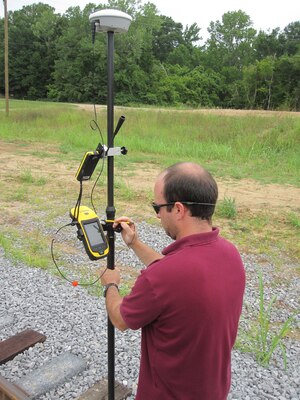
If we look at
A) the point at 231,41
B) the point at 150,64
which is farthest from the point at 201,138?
the point at 231,41

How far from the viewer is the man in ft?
4.53

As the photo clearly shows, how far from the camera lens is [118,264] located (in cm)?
493

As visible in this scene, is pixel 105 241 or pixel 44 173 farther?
pixel 44 173

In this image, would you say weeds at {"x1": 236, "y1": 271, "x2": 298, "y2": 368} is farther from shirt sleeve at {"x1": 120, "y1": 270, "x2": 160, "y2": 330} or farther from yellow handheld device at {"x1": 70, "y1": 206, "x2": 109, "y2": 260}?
shirt sleeve at {"x1": 120, "y1": 270, "x2": 160, "y2": 330}

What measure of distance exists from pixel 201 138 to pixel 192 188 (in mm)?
13394

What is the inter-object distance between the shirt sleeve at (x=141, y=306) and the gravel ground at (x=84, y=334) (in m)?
1.48

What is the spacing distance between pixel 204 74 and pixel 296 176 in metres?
45.1

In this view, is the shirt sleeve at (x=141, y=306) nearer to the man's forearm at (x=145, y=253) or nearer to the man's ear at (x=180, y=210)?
the man's ear at (x=180, y=210)

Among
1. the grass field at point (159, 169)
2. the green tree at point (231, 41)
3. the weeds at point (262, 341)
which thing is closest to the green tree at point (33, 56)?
the green tree at point (231, 41)

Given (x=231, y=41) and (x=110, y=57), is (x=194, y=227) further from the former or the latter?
(x=231, y=41)

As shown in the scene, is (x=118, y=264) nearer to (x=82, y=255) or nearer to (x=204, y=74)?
(x=82, y=255)

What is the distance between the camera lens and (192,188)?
147 centimetres


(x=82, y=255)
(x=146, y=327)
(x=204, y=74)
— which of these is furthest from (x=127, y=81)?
(x=146, y=327)

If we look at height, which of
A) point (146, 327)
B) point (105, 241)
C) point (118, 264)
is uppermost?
point (105, 241)
